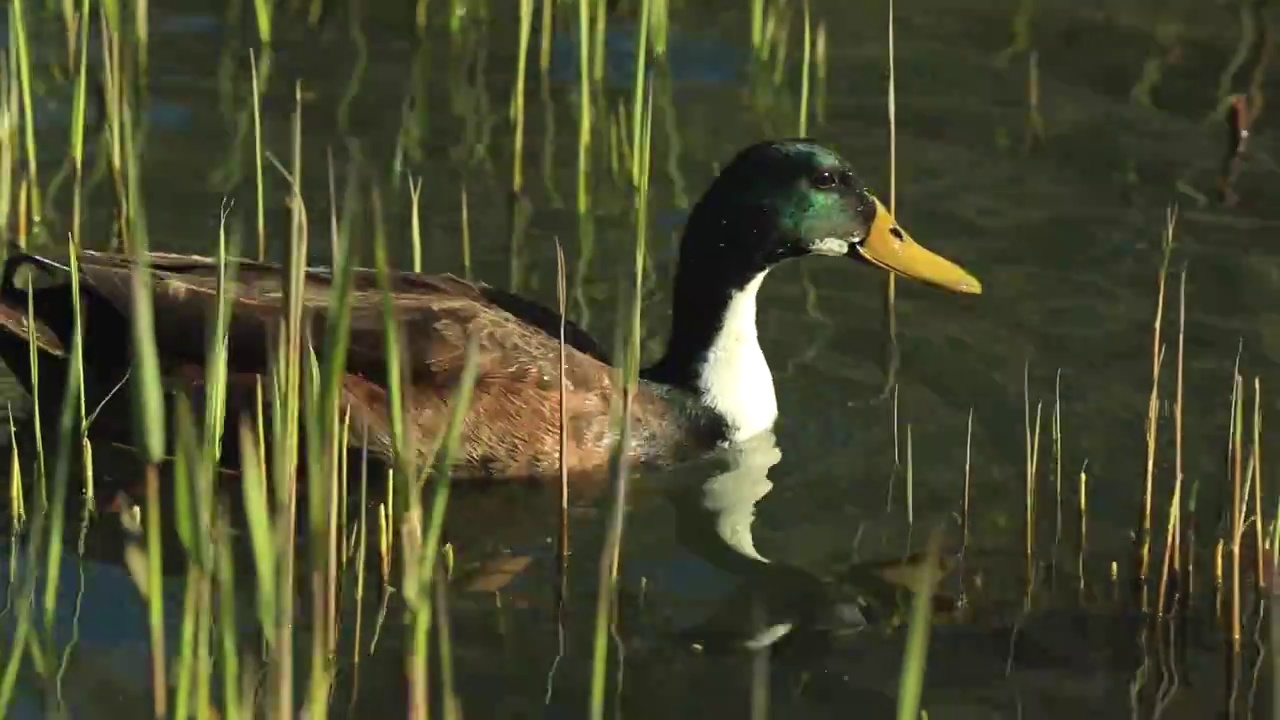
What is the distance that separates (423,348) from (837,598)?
59.8 inches

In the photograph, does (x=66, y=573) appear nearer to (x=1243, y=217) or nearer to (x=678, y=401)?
(x=678, y=401)

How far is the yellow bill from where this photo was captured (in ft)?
24.9

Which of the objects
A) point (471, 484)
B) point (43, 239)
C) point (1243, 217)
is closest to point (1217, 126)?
point (1243, 217)

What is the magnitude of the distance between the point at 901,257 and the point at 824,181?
15.5 inches

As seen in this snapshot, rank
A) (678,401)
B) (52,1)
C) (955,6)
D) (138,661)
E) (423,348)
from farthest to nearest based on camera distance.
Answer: (955,6) < (52,1) < (678,401) < (423,348) < (138,661)

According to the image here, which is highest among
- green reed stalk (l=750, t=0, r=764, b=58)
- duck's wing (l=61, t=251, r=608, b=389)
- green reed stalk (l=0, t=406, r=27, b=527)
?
green reed stalk (l=750, t=0, r=764, b=58)

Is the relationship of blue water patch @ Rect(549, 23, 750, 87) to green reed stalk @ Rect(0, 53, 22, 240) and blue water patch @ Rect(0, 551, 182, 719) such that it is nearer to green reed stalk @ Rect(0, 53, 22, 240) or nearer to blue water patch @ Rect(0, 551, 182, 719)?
green reed stalk @ Rect(0, 53, 22, 240)

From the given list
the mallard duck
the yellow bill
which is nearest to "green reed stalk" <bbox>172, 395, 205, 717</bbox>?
the mallard duck

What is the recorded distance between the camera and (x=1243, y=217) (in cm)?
876

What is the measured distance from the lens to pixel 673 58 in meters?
10.3

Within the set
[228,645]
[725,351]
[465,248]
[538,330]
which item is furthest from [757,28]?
[228,645]

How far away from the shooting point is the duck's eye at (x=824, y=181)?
24.2 ft

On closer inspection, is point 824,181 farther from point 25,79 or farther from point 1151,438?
point 25,79

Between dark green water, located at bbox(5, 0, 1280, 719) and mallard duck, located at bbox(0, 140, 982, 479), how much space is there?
0.75 feet
